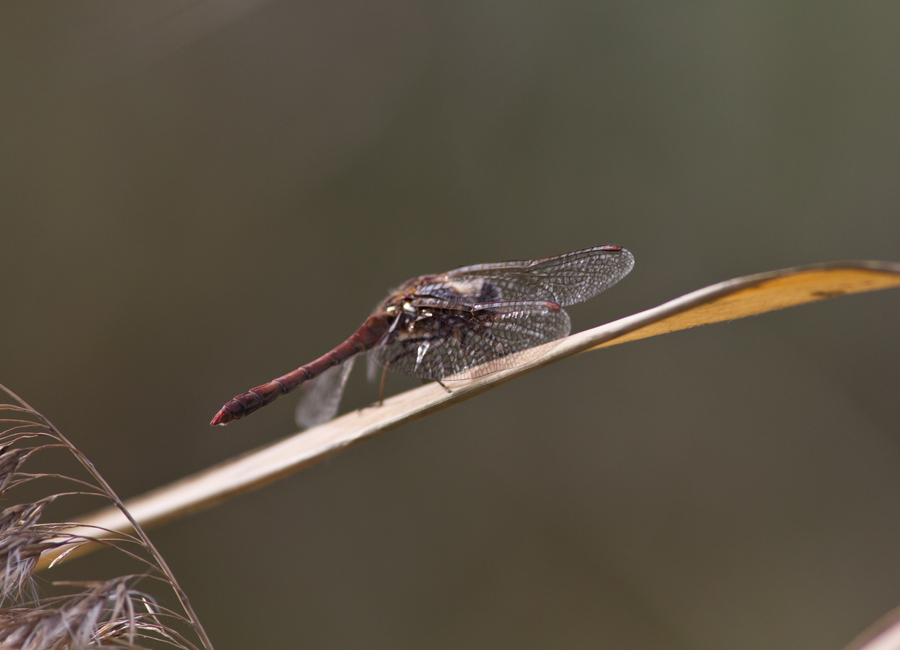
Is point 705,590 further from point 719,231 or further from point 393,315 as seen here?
point 393,315

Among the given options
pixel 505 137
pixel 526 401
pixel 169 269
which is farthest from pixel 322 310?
pixel 505 137

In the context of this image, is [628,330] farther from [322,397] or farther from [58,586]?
[322,397]

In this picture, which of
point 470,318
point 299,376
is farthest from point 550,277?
point 299,376

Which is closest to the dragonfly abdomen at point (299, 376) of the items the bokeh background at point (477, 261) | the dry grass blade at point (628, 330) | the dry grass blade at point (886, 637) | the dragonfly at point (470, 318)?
the dragonfly at point (470, 318)

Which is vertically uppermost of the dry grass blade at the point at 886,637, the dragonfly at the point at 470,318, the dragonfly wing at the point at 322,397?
the dragonfly at the point at 470,318

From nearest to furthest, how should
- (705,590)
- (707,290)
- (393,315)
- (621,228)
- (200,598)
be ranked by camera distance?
1. (707,290)
2. (393,315)
3. (705,590)
4. (200,598)
5. (621,228)

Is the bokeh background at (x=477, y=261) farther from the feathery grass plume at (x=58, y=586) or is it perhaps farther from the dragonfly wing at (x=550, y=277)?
the feathery grass plume at (x=58, y=586)
